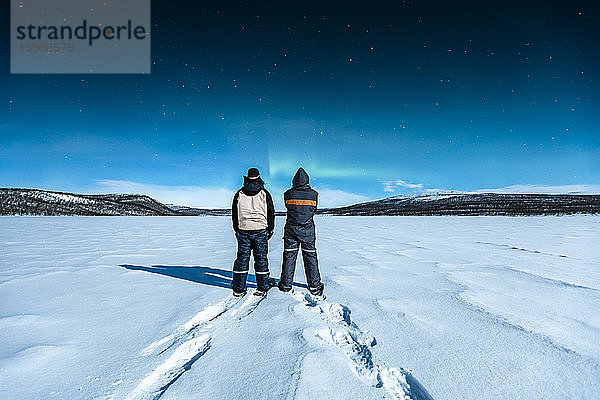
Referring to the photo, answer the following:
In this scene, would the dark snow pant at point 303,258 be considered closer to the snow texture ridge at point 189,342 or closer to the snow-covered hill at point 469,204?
the snow texture ridge at point 189,342

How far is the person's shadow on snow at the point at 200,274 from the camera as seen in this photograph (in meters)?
5.35

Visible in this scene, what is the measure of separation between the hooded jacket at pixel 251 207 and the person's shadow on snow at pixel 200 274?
46.1 inches

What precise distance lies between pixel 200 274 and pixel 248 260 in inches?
75.2

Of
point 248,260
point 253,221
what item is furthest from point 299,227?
point 248,260

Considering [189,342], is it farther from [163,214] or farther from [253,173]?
[163,214]

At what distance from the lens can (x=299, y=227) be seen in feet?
15.6

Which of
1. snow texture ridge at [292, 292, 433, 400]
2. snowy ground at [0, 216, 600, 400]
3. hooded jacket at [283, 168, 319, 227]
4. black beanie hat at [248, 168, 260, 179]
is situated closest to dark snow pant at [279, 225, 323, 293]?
hooded jacket at [283, 168, 319, 227]

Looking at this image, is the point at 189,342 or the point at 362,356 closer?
the point at 362,356

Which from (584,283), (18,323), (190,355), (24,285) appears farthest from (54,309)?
(584,283)

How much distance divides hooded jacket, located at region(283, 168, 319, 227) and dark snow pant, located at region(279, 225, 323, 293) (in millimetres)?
131

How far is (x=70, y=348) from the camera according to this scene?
2803 mm

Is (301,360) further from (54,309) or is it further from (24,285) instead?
(24,285)

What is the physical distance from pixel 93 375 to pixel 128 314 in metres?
1.38

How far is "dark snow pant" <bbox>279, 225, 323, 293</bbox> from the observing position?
452 cm
